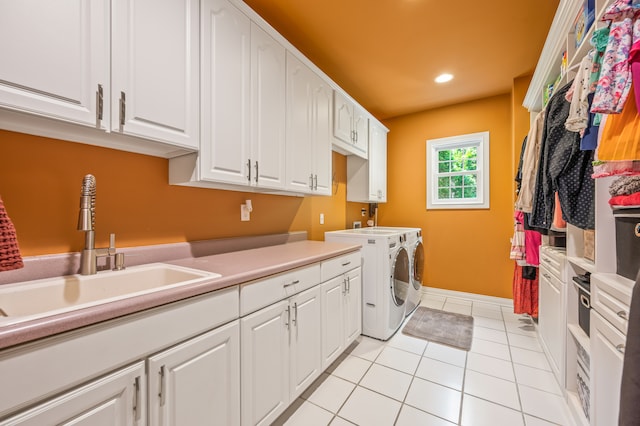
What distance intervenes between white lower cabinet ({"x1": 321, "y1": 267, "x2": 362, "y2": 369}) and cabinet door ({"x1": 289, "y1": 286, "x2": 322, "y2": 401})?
0.25 feet

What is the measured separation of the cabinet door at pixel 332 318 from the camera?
177cm

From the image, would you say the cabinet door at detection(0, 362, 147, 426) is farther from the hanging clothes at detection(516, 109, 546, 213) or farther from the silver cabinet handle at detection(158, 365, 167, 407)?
the hanging clothes at detection(516, 109, 546, 213)

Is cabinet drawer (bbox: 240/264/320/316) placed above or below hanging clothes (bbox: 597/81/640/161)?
below

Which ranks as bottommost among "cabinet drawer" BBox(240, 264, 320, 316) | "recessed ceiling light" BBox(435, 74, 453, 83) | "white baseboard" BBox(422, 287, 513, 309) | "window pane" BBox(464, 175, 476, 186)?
"white baseboard" BBox(422, 287, 513, 309)

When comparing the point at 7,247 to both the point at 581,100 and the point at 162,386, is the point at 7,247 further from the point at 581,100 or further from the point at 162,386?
the point at 581,100

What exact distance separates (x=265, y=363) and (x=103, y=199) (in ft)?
3.73

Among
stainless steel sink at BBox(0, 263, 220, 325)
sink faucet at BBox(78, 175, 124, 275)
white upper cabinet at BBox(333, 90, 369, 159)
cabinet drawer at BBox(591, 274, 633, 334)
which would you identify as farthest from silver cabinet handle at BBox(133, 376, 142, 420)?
white upper cabinet at BBox(333, 90, 369, 159)

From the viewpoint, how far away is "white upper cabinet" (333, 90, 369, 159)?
8.34 ft

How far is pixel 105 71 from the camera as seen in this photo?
104cm

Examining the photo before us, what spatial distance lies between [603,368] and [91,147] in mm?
2504

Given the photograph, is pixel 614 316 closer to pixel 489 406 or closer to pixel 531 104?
pixel 489 406

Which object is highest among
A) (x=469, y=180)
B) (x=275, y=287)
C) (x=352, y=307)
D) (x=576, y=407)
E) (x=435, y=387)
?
(x=469, y=180)

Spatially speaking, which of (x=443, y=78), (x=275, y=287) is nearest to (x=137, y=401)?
(x=275, y=287)

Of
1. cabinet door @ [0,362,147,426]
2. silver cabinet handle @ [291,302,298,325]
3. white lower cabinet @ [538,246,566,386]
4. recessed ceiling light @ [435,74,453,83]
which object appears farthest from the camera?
recessed ceiling light @ [435,74,453,83]
